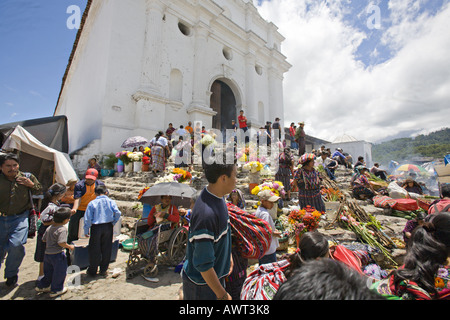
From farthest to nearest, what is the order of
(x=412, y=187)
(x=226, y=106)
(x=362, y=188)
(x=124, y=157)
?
(x=226, y=106) → (x=124, y=157) → (x=362, y=188) → (x=412, y=187)

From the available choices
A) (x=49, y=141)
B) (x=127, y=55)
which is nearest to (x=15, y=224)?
(x=49, y=141)

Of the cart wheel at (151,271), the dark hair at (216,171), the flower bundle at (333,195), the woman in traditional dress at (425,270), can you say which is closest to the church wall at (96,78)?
the cart wheel at (151,271)

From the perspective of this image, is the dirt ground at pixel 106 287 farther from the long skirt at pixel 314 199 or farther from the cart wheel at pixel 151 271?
the long skirt at pixel 314 199

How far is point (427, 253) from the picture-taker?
1.54m

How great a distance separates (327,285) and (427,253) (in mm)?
1393

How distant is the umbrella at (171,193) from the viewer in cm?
394

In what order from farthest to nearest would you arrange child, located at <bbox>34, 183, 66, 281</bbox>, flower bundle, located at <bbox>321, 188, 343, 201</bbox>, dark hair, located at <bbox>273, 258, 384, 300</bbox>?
flower bundle, located at <bbox>321, 188, 343, 201</bbox> → child, located at <bbox>34, 183, 66, 281</bbox> → dark hair, located at <bbox>273, 258, 384, 300</bbox>

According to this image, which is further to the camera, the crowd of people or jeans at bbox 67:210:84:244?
jeans at bbox 67:210:84:244

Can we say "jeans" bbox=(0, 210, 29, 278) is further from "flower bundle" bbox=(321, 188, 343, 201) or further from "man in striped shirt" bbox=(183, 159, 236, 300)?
"flower bundle" bbox=(321, 188, 343, 201)

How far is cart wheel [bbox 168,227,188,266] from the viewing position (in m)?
3.70

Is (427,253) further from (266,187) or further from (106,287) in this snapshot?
(106,287)

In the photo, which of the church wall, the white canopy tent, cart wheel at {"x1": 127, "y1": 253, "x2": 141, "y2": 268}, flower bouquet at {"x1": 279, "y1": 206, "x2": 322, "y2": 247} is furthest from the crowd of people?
the church wall

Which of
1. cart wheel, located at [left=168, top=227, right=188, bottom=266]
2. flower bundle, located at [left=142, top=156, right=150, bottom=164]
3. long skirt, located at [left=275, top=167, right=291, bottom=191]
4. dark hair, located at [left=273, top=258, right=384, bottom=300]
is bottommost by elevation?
cart wheel, located at [left=168, top=227, right=188, bottom=266]

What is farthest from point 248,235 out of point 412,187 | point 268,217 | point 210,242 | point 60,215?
point 412,187
